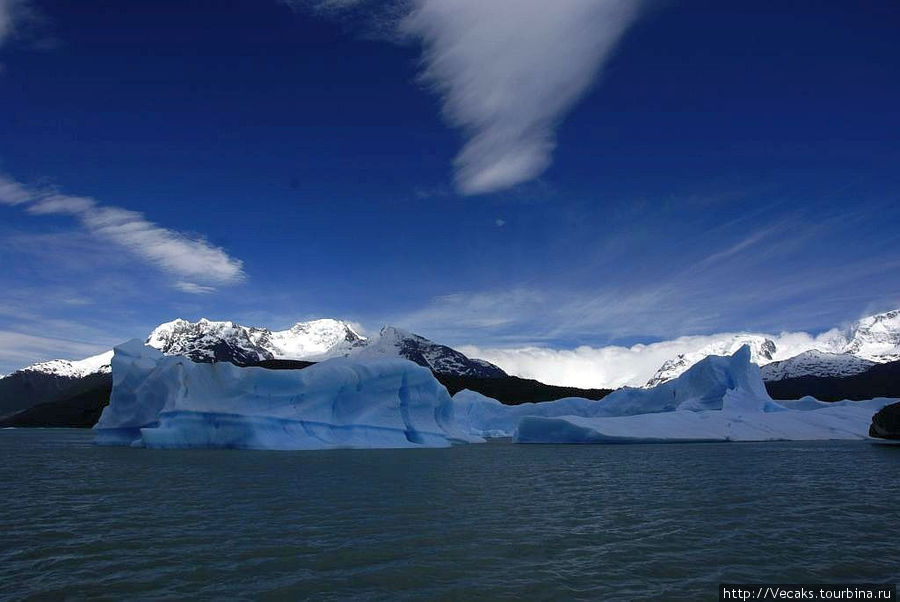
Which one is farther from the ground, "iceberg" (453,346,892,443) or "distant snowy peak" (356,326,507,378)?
"distant snowy peak" (356,326,507,378)

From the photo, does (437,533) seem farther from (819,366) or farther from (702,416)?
(819,366)

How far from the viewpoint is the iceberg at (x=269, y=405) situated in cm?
2606

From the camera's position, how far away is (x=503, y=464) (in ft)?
67.1

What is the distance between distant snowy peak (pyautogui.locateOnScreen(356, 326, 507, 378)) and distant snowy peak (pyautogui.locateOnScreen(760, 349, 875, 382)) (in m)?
86.2

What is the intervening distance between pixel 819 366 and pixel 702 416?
576ft

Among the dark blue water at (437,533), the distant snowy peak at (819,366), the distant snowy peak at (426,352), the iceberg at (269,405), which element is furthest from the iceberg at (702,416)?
the distant snowy peak at (819,366)

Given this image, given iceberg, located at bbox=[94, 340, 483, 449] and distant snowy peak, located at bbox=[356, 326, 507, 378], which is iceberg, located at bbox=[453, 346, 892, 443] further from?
distant snowy peak, located at bbox=[356, 326, 507, 378]

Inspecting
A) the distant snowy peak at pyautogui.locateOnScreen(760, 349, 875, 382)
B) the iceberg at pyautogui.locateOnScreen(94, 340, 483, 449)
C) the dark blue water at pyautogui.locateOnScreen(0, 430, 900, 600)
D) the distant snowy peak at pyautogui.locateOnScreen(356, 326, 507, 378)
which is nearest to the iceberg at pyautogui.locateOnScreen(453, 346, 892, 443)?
the iceberg at pyautogui.locateOnScreen(94, 340, 483, 449)

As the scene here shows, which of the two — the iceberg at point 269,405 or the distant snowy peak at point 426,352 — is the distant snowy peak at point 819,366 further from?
the iceberg at point 269,405

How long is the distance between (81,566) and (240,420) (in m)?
19.8

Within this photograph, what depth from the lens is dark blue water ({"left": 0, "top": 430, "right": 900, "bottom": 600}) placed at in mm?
6215

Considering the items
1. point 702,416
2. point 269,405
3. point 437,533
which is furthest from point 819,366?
point 437,533

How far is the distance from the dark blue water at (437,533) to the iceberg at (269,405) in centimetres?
970

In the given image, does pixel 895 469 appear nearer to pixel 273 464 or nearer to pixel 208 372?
pixel 273 464
